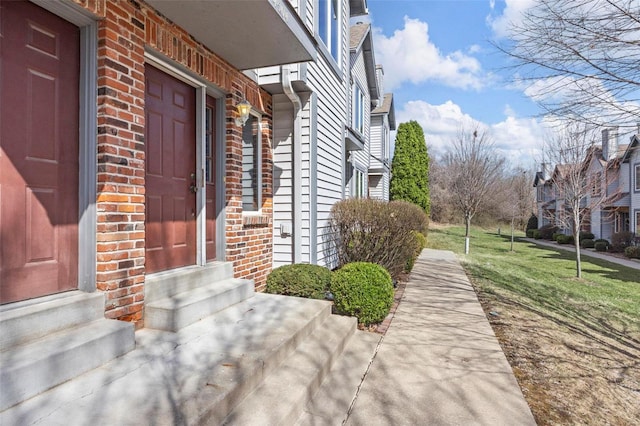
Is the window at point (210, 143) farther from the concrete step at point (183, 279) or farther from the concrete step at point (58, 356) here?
the concrete step at point (58, 356)

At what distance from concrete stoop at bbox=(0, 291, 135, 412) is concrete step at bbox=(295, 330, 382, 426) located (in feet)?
4.72

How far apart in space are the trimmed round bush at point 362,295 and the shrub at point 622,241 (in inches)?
814

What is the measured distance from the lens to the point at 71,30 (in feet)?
9.41

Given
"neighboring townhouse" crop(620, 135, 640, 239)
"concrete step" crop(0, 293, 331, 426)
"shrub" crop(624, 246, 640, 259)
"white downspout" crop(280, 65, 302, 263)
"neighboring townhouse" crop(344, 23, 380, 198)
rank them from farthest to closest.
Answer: "neighboring townhouse" crop(620, 135, 640, 239) < "shrub" crop(624, 246, 640, 259) < "neighboring townhouse" crop(344, 23, 380, 198) < "white downspout" crop(280, 65, 302, 263) < "concrete step" crop(0, 293, 331, 426)

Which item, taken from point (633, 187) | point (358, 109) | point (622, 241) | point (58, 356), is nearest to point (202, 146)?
point (58, 356)

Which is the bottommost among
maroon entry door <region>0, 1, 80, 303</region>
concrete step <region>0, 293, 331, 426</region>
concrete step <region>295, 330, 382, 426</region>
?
concrete step <region>295, 330, 382, 426</region>

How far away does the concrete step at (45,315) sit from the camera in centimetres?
224

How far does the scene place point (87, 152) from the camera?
2.92 metres

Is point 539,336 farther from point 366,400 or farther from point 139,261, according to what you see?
point 139,261

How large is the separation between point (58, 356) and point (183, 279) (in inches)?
62.5

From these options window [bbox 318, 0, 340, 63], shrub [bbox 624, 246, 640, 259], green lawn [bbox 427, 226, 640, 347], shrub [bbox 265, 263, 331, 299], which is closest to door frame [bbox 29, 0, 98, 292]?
shrub [bbox 265, 263, 331, 299]

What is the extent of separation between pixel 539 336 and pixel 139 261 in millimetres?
4838

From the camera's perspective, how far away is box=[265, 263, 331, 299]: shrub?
16.2ft

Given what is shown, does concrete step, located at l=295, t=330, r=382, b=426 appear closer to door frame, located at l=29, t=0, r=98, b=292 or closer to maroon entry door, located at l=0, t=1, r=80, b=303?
door frame, located at l=29, t=0, r=98, b=292
